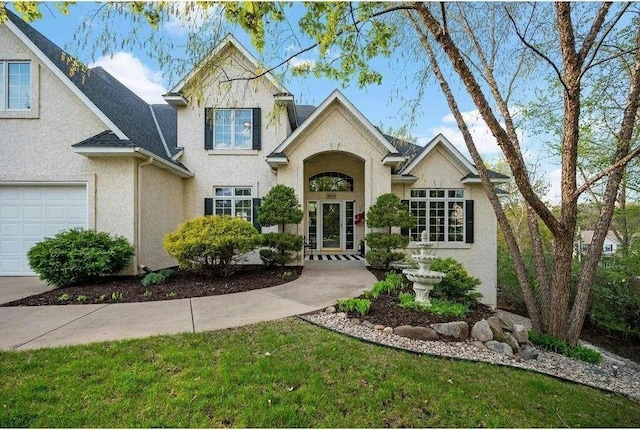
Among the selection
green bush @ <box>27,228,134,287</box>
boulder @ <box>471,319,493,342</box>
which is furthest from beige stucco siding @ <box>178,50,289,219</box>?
boulder @ <box>471,319,493,342</box>

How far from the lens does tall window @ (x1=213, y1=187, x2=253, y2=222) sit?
1156cm

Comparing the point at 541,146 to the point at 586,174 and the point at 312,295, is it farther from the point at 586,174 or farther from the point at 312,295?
the point at 312,295

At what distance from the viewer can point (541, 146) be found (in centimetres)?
1282

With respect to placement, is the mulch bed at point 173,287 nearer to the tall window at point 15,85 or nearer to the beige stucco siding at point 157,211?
the beige stucco siding at point 157,211

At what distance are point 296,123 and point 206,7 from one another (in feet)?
32.8

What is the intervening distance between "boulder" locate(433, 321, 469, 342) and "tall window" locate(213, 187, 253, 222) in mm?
8182

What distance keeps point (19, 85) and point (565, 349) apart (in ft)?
50.4

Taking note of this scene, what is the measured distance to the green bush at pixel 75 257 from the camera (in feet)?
23.5

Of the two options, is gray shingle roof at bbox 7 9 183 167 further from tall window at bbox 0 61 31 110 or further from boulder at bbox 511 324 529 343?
boulder at bbox 511 324 529 343

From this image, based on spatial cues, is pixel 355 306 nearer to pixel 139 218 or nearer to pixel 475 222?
pixel 139 218

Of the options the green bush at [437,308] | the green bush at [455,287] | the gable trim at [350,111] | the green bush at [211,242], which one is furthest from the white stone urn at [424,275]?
the gable trim at [350,111]

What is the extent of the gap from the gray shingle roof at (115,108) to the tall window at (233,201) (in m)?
2.12

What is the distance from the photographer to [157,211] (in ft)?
31.8

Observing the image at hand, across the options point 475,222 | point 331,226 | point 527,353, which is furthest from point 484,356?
point 331,226
